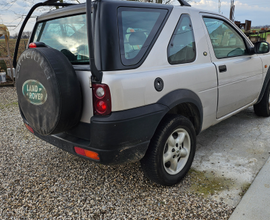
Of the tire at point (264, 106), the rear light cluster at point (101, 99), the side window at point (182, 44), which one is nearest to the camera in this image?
the rear light cluster at point (101, 99)

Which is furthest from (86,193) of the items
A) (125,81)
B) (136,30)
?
(136,30)

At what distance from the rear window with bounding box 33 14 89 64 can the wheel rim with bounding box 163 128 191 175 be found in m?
1.17

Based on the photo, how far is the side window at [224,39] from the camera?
297cm

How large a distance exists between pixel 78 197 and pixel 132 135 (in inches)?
37.1

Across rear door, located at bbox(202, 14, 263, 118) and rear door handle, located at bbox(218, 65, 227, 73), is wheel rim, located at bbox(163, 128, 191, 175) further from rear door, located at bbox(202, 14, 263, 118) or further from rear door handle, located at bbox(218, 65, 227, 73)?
rear door handle, located at bbox(218, 65, 227, 73)

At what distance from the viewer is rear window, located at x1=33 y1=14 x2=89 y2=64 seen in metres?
2.29

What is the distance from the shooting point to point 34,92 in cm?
214

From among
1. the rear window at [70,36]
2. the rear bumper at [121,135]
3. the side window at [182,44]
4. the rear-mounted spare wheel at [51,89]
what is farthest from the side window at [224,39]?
the rear-mounted spare wheel at [51,89]

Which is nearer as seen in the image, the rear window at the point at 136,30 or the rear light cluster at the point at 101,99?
the rear light cluster at the point at 101,99

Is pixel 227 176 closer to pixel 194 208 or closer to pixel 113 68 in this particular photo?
pixel 194 208

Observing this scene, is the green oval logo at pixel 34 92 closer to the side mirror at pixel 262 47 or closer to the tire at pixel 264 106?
the side mirror at pixel 262 47

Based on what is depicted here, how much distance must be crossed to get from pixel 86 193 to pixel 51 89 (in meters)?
1.18

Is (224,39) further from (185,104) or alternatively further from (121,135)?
(121,135)

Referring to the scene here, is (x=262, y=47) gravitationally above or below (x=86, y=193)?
above
